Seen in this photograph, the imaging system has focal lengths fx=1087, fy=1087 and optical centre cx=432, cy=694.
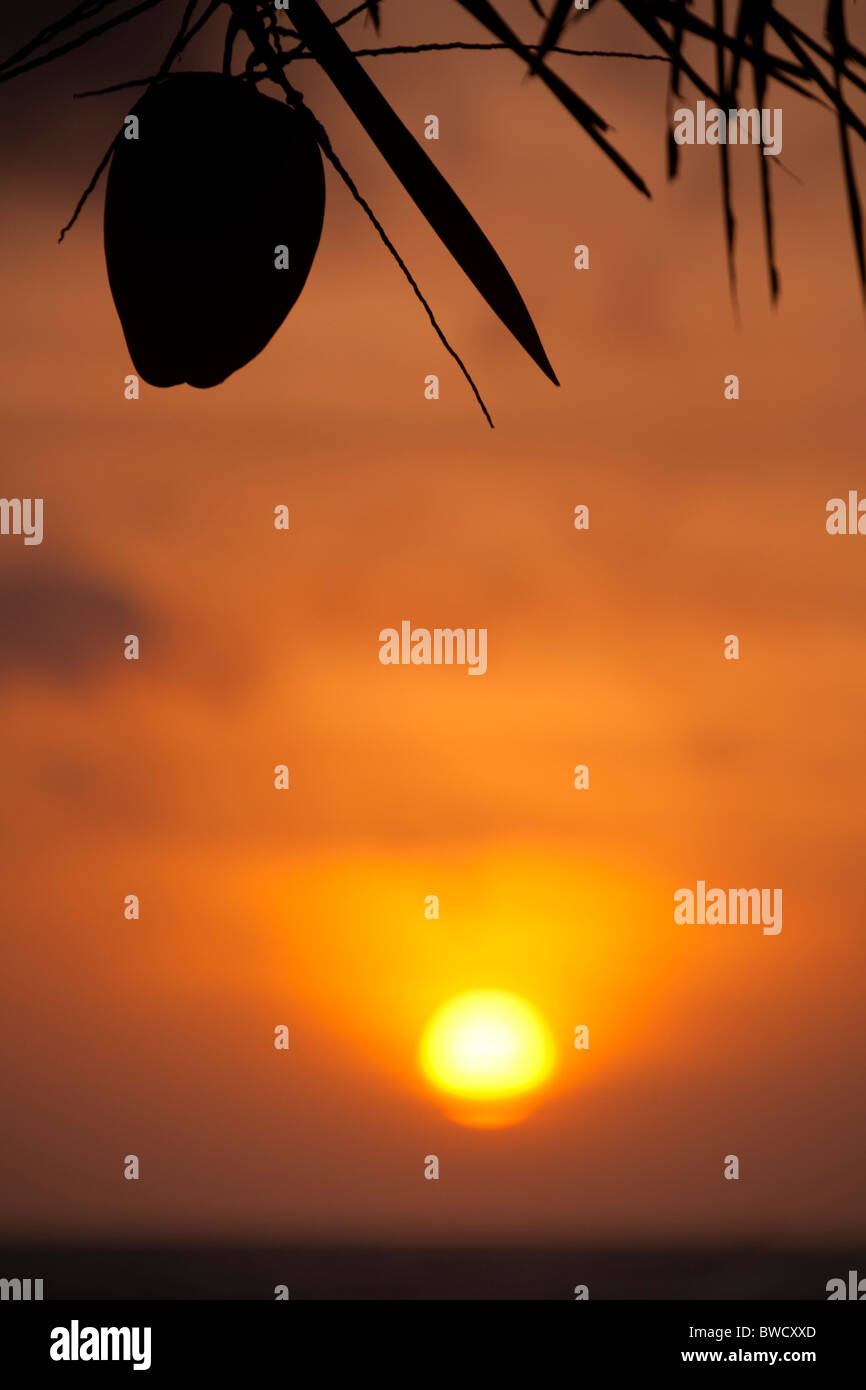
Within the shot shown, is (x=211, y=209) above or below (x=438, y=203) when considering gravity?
above

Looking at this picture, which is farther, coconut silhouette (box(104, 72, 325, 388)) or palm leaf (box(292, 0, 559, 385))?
coconut silhouette (box(104, 72, 325, 388))

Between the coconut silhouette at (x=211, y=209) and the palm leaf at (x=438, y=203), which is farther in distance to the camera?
the coconut silhouette at (x=211, y=209)

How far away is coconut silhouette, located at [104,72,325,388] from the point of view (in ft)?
1.89

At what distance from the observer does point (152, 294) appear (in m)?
0.58

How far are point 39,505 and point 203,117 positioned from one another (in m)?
1.89

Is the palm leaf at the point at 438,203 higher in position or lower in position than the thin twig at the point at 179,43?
lower

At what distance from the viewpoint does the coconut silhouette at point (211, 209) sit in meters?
0.58

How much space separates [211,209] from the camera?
1.90 feet

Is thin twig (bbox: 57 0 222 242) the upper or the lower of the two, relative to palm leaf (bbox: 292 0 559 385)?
upper

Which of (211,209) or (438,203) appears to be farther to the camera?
(211,209)

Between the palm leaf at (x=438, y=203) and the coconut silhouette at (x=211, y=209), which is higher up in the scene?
the coconut silhouette at (x=211, y=209)
